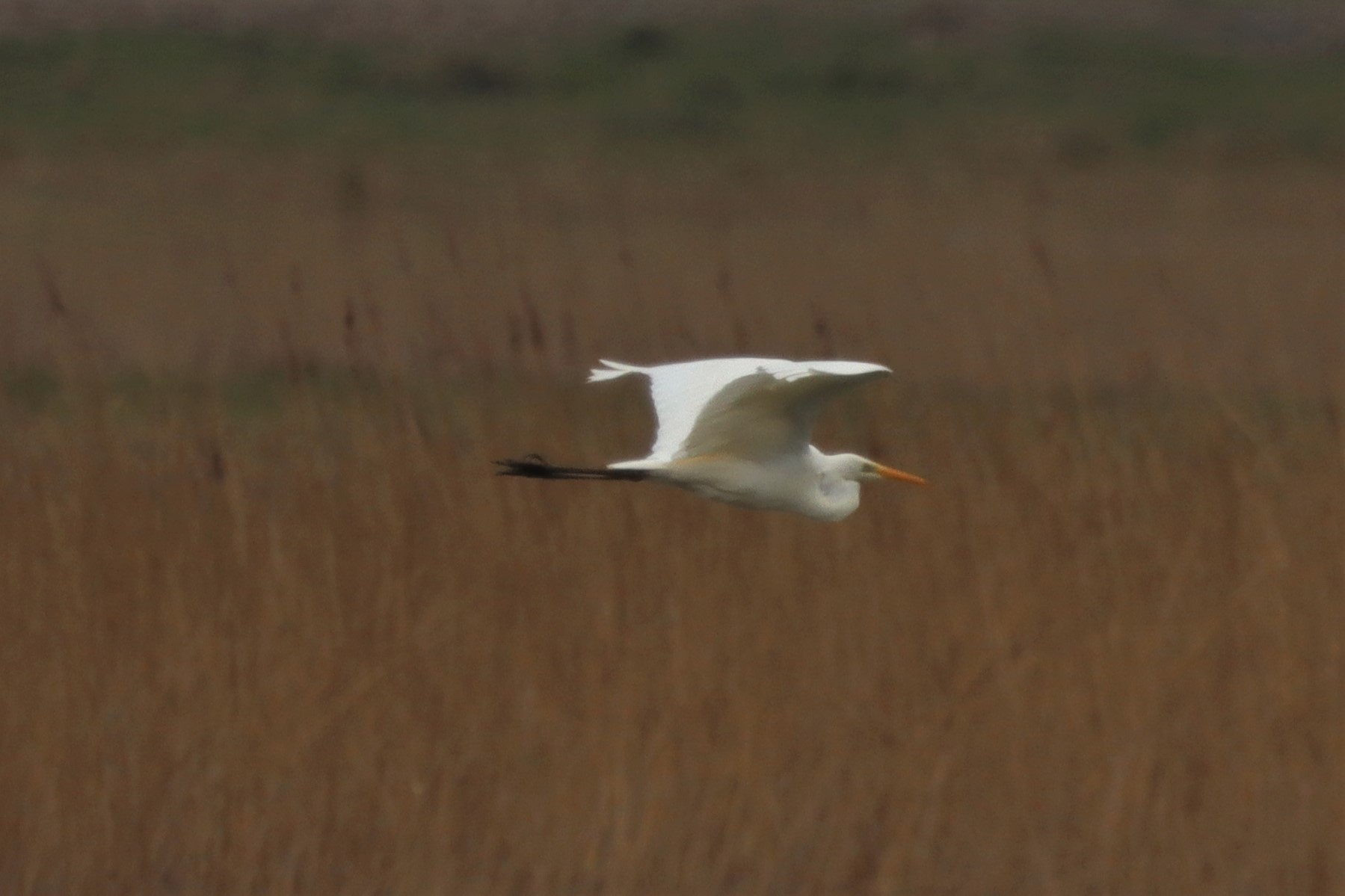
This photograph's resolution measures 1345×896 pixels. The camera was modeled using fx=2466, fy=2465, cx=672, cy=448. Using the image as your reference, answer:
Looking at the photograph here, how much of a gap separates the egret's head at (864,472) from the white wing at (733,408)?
0.13 m

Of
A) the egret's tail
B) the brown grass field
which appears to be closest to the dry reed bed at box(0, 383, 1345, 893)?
the brown grass field

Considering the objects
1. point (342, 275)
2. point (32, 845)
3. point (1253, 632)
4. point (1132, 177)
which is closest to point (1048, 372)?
point (1253, 632)

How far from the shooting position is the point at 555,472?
10.6ft

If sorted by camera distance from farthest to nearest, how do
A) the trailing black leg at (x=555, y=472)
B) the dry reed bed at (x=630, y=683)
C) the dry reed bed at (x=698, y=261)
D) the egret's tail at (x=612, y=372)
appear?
the dry reed bed at (x=698, y=261), the egret's tail at (x=612, y=372), the dry reed bed at (x=630, y=683), the trailing black leg at (x=555, y=472)

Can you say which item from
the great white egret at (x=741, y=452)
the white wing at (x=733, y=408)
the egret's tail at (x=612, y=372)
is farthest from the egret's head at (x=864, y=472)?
the egret's tail at (x=612, y=372)

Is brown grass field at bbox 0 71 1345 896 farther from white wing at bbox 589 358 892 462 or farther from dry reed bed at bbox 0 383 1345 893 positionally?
white wing at bbox 589 358 892 462

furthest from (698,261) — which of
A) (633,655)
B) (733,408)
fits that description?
(733,408)

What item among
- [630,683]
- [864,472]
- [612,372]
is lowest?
[630,683]

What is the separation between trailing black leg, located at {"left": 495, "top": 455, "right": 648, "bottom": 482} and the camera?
3148mm

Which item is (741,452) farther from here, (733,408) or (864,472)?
(864,472)

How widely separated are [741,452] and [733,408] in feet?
0.35

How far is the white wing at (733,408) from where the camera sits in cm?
316

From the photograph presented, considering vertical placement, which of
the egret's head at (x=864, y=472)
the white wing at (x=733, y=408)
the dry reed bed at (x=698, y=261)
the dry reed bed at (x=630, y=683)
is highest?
the dry reed bed at (x=698, y=261)

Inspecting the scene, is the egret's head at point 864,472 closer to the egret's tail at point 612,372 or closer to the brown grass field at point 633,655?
the brown grass field at point 633,655
